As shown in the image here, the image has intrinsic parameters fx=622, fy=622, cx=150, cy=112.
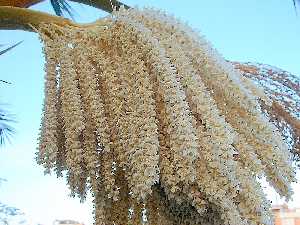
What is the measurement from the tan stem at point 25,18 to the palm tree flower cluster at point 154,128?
0.23 feet

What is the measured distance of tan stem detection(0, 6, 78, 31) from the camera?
2.07 meters

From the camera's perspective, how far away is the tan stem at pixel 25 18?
2.07 m

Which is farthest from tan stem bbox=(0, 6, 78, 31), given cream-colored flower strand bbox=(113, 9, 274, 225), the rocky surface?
the rocky surface

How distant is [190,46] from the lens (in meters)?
1.92

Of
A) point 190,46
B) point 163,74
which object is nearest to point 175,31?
point 190,46

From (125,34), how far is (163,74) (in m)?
0.20

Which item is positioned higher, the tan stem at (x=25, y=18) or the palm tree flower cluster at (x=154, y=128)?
the tan stem at (x=25, y=18)

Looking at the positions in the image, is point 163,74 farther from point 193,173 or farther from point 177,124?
point 193,173

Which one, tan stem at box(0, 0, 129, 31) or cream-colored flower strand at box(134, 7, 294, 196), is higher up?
tan stem at box(0, 0, 129, 31)

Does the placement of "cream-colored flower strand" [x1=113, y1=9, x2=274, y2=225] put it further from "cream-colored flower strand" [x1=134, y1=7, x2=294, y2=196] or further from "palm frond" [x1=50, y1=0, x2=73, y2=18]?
"palm frond" [x1=50, y1=0, x2=73, y2=18]

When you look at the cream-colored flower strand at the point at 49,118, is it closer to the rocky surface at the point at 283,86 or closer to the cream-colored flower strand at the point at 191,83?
the cream-colored flower strand at the point at 191,83

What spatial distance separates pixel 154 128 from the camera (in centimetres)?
172

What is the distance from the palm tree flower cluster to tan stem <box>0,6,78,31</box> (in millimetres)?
71

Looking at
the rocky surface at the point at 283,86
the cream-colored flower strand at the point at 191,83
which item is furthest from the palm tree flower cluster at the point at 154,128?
the rocky surface at the point at 283,86
